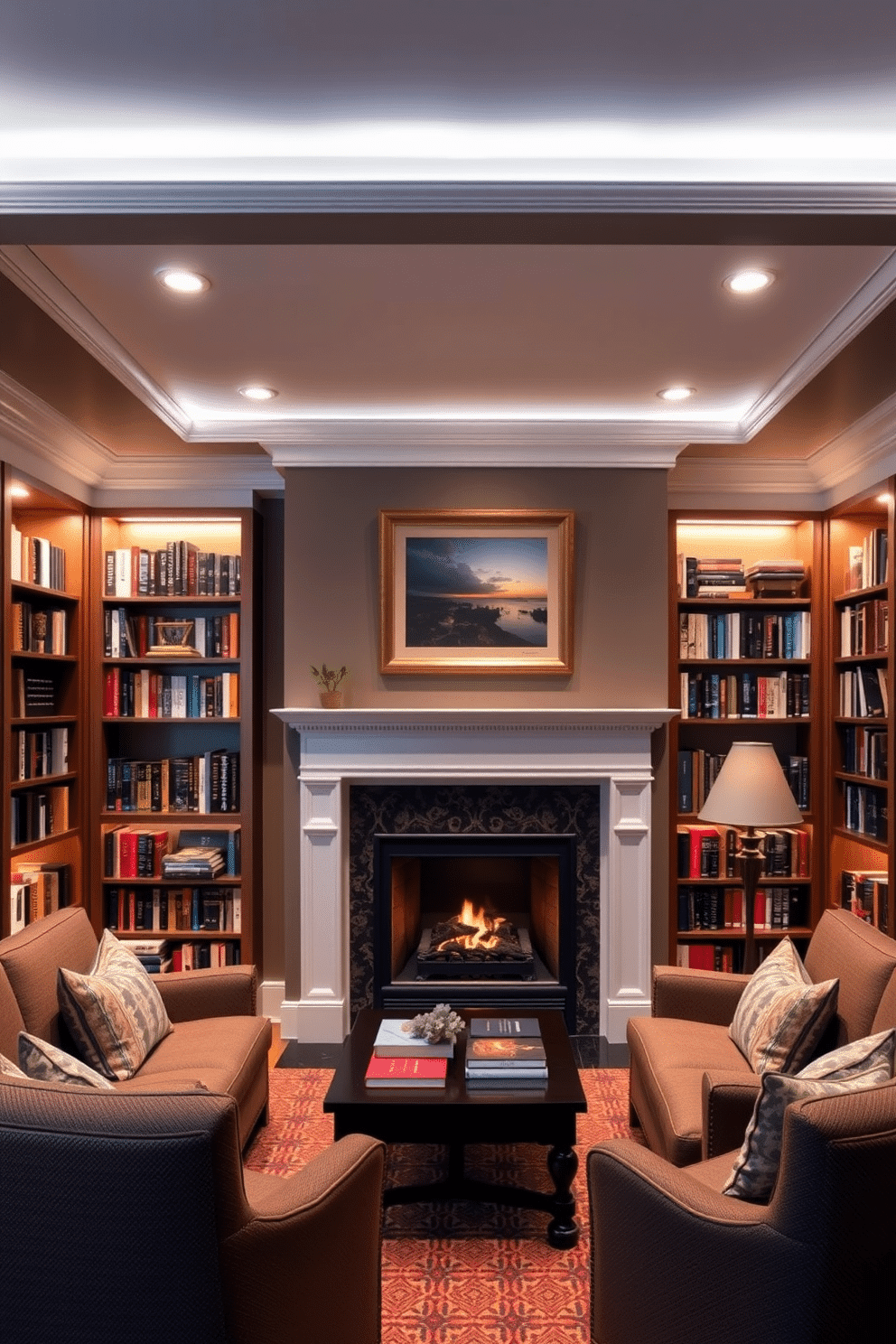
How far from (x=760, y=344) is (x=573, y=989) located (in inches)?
109

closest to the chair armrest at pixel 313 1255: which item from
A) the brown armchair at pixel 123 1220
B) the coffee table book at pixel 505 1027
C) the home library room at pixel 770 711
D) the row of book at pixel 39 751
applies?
the brown armchair at pixel 123 1220

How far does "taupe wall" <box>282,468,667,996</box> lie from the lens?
166 inches

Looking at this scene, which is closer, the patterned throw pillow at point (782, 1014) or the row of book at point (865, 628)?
the patterned throw pillow at point (782, 1014)

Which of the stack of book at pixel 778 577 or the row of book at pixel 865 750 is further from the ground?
the stack of book at pixel 778 577

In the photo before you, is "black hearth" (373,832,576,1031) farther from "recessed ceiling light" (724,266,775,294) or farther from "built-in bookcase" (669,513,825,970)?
"recessed ceiling light" (724,266,775,294)

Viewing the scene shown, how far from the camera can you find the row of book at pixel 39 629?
12.9 ft

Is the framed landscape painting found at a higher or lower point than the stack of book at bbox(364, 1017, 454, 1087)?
higher

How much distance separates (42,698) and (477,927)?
2.23 m

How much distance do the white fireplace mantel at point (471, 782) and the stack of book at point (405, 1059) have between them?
1.12m

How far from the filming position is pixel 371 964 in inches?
169

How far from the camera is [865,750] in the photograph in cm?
424

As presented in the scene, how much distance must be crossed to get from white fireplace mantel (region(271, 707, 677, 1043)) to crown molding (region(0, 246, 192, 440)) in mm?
1353

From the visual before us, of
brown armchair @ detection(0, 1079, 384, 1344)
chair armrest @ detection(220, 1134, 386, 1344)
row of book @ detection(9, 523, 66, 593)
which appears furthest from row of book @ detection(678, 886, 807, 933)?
brown armchair @ detection(0, 1079, 384, 1344)

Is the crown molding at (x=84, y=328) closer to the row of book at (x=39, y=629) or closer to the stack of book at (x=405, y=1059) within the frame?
the row of book at (x=39, y=629)
